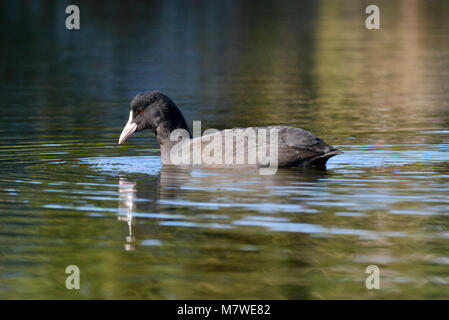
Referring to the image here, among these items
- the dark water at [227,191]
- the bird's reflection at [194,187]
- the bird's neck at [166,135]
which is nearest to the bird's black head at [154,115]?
the bird's neck at [166,135]

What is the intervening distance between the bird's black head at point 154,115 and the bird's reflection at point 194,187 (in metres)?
1.01

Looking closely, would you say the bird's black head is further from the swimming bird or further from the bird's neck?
the swimming bird

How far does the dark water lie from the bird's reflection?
0.05 meters

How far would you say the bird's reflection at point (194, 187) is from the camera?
12914 millimetres

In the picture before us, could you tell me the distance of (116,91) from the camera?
29.8 meters

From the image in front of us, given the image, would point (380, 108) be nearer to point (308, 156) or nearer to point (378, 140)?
point (378, 140)

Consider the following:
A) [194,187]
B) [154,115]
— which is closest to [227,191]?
[194,187]

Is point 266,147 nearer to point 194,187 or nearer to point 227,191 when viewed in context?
point 194,187

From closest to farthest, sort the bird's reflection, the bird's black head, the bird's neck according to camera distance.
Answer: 1. the bird's reflection
2. the bird's neck
3. the bird's black head

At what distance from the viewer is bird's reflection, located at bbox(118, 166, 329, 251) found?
42.4 ft

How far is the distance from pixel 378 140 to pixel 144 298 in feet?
33.1

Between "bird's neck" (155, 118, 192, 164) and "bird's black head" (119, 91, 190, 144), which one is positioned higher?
"bird's black head" (119, 91, 190, 144)

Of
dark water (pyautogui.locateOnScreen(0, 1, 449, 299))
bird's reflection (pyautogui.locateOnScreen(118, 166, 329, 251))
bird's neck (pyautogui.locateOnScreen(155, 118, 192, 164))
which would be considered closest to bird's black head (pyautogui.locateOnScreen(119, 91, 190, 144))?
bird's neck (pyautogui.locateOnScreen(155, 118, 192, 164))
